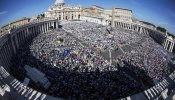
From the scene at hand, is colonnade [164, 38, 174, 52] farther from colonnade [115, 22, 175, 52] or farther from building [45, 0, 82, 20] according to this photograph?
building [45, 0, 82, 20]

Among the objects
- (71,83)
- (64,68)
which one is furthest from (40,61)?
(71,83)

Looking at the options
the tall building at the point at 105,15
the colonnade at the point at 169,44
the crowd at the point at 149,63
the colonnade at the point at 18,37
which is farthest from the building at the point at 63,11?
the crowd at the point at 149,63

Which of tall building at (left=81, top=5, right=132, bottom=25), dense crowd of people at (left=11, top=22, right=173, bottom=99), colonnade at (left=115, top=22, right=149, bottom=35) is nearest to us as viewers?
dense crowd of people at (left=11, top=22, right=173, bottom=99)

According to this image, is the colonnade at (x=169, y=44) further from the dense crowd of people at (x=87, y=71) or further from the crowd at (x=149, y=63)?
the crowd at (x=149, y=63)

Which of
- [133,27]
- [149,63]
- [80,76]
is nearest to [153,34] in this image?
[133,27]

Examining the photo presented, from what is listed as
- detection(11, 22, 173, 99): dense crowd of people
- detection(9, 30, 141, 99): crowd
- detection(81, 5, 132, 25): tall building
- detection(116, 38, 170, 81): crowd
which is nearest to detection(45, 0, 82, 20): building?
detection(81, 5, 132, 25): tall building

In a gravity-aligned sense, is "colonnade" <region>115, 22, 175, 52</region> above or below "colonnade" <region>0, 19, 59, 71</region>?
below

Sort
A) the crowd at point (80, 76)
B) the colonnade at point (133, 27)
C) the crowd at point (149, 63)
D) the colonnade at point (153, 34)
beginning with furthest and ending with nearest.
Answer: the colonnade at point (133, 27) → the colonnade at point (153, 34) → the crowd at point (149, 63) → the crowd at point (80, 76)

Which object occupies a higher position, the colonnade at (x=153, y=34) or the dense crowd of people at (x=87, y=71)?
the dense crowd of people at (x=87, y=71)

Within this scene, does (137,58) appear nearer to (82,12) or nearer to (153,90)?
(153,90)
